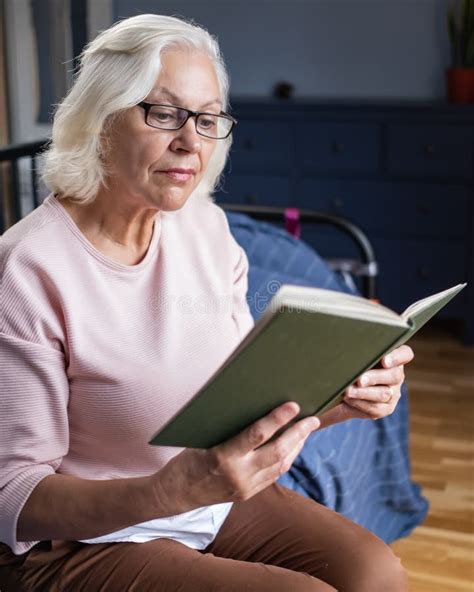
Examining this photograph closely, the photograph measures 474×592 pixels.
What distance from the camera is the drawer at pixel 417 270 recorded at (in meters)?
3.59

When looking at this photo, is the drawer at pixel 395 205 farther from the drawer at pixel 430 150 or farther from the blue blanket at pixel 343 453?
the blue blanket at pixel 343 453

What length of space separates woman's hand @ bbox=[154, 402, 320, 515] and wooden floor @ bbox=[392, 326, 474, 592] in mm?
1138

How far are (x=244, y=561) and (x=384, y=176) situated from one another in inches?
101

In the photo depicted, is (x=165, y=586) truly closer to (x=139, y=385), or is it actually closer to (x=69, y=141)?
(x=139, y=385)

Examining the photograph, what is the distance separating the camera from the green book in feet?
3.04

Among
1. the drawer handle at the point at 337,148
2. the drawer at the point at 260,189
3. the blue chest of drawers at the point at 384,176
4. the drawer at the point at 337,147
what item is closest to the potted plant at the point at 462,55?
the blue chest of drawers at the point at 384,176

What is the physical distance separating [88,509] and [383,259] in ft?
8.89

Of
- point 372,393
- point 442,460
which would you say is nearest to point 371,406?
point 372,393

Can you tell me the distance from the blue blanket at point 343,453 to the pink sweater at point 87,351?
61cm

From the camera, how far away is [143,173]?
1.28 meters

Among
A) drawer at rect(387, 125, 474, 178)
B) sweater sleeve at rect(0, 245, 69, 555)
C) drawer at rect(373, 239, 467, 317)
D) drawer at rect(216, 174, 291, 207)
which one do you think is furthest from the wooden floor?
sweater sleeve at rect(0, 245, 69, 555)

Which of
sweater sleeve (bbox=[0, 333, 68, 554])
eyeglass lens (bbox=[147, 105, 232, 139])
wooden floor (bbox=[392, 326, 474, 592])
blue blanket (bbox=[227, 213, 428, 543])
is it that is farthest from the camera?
wooden floor (bbox=[392, 326, 474, 592])

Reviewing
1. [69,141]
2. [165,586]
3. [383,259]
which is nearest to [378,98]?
[383,259]

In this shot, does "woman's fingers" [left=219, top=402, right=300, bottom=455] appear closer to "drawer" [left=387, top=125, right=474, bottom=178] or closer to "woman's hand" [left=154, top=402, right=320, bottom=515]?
"woman's hand" [left=154, top=402, right=320, bottom=515]
